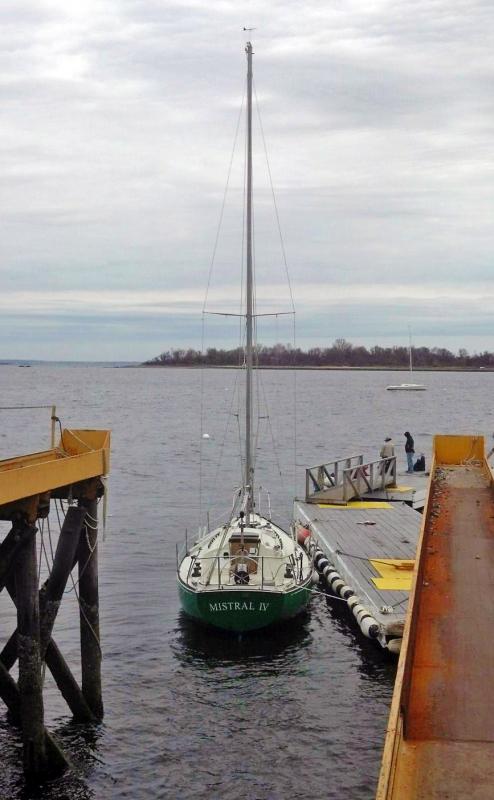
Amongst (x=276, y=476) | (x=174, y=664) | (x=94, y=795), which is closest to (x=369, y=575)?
(x=174, y=664)

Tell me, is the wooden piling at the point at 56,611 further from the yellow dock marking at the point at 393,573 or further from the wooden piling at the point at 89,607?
the yellow dock marking at the point at 393,573

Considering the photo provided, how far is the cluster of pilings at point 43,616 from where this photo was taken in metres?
12.8

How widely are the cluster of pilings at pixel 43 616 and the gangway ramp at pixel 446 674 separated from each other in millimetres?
5397

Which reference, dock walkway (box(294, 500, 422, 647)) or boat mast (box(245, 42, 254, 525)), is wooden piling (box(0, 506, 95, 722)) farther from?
boat mast (box(245, 42, 254, 525))

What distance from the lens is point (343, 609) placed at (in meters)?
23.0

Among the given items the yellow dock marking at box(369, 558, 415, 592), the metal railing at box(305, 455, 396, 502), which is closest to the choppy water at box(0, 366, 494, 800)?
the yellow dock marking at box(369, 558, 415, 592)

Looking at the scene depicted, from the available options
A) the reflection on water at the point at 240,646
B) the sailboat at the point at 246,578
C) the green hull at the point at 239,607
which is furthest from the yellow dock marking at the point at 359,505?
the green hull at the point at 239,607

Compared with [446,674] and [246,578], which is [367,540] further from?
[446,674]

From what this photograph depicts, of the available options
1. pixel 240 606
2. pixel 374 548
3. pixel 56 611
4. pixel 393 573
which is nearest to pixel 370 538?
pixel 374 548

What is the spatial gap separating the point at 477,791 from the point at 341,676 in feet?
39.7

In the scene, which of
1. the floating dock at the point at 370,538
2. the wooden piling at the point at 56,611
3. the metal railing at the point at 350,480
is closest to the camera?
the wooden piling at the point at 56,611

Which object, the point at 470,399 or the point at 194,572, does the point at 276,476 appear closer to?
the point at 194,572

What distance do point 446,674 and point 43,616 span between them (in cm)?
702

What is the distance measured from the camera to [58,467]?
13609mm
